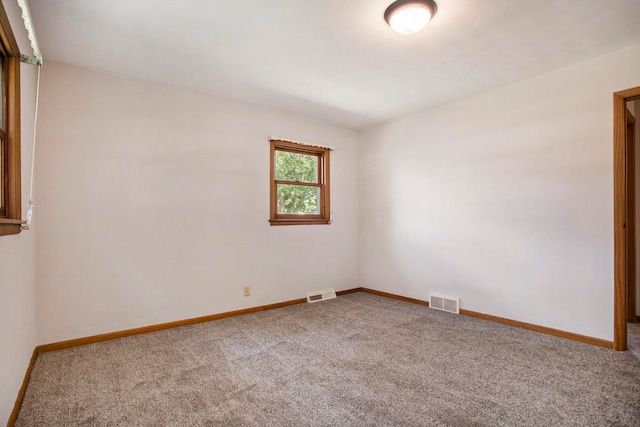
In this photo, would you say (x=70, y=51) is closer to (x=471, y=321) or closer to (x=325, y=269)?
(x=325, y=269)

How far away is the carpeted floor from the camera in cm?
175

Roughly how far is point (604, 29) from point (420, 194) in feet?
7.33

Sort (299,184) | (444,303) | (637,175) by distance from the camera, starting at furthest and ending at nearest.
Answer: (299,184)
(444,303)
(637,175)

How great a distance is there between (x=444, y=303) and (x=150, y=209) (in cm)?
338

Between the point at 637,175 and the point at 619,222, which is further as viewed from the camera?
the point at 637,175

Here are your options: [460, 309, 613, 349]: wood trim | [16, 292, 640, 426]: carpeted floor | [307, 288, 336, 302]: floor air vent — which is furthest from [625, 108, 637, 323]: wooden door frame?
[307, 288, 336, 302]: floor air vent

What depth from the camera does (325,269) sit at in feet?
14.6

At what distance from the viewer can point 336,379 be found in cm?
214

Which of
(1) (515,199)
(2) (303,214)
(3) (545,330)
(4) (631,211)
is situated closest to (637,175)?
(4) (631,211)

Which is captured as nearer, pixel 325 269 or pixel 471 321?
pixel 471 321

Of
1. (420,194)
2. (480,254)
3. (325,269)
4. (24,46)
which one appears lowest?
(325,269)

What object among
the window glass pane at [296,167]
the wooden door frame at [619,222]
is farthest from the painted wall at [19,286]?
the wooden door frame at [619,222]

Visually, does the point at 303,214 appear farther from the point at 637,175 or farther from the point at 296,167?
the point at 637,175

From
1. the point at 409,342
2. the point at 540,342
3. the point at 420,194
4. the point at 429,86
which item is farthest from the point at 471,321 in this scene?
the point at 429,86
